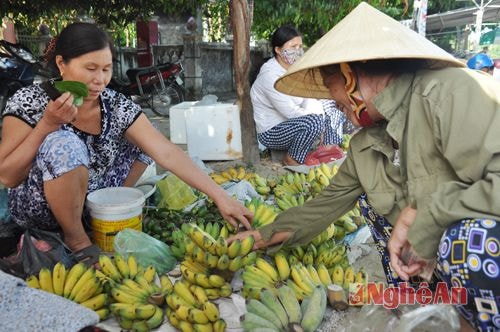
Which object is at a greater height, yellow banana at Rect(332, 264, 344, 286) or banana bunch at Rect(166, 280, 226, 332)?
banana bunch at Rect(166, 280, 226, 332)

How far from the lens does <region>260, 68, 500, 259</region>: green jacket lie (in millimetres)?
1356

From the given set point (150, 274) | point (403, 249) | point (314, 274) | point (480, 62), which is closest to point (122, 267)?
point (150, 274)

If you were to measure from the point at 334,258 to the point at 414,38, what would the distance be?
1219mm

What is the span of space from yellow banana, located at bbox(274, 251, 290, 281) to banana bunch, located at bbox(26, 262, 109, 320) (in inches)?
31.6

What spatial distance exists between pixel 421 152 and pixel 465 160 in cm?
17

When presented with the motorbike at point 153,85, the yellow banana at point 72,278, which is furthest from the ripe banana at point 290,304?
the motorbike at point 153,85

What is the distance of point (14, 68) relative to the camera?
23.0 feet

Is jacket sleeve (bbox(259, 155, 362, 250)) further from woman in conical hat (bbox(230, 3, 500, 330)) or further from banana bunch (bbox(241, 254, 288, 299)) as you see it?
banana bunch (bbox(241, 254, 288, 299))

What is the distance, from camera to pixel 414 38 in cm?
162

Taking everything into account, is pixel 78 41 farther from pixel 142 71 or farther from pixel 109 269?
pixel 142 71

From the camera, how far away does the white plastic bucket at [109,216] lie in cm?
254

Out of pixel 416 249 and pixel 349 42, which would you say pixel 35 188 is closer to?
pixel 349 42

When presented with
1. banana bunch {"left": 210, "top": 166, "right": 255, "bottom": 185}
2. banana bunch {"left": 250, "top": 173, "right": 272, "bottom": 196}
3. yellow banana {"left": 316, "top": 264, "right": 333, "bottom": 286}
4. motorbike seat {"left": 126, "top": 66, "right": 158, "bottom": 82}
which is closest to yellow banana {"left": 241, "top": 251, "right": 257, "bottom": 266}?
yellow banana {"left": 316, "top": 264, "right": 333, "bottom": 286}

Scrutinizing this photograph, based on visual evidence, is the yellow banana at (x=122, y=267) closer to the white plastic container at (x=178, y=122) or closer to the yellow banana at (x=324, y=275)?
the yellow banana at (x=324, y=275)
